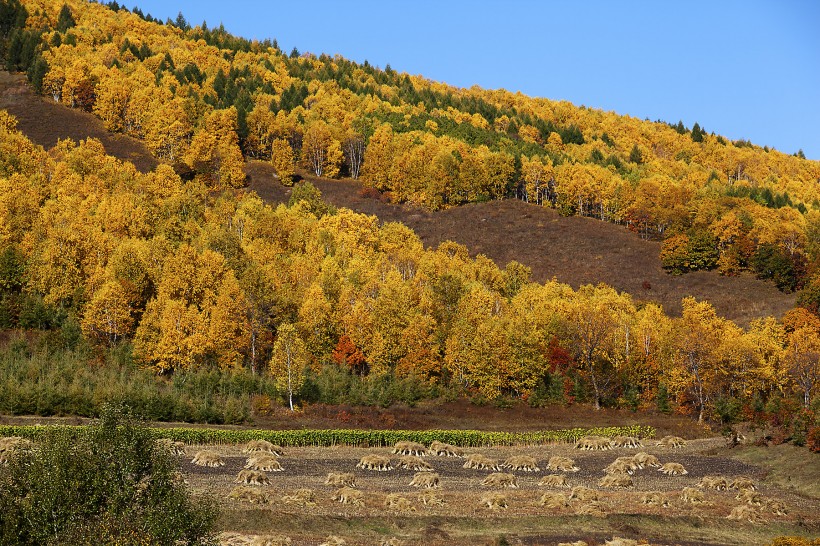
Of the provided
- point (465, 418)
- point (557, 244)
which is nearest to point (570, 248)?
point (557, 244)

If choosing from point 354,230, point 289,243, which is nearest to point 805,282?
point 354,230

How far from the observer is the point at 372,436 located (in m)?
87.6

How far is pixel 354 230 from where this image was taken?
153875 millimetres

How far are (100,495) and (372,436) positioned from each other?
55179 mm

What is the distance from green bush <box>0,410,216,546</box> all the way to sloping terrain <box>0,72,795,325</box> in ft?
382

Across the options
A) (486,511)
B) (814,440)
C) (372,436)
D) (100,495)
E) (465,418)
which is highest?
(100,495)

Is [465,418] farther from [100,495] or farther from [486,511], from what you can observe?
[100,495]

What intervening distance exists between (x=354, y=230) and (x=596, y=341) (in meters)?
53.8

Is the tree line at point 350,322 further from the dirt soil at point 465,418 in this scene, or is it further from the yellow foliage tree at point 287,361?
the dirt soil at point 465,418

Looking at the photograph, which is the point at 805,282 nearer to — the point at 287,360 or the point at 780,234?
the point at 780,234

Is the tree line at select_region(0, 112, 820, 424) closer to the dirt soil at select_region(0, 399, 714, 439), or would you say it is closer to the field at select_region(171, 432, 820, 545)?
the dirt soil at select_region(0, 399, 714, 439)

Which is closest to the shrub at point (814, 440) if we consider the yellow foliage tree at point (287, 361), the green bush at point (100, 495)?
the yellow foliage tree at point (287, 361)

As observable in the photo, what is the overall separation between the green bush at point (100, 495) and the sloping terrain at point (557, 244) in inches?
4580

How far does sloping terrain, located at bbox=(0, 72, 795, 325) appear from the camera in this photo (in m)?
150
